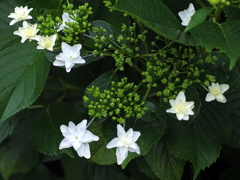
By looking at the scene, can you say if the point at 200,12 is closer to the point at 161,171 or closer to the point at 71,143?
the point at 71,143

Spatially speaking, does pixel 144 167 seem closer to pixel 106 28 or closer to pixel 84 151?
pixel 84 151

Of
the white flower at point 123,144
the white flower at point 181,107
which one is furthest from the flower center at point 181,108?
the white flower at point 123,144

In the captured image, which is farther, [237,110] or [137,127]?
[237,110]

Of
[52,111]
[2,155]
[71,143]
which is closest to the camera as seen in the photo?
[71,143]

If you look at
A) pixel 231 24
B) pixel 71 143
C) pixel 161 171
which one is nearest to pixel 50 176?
pixel 161 171

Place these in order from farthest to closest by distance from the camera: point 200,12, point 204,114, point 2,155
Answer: point 2,155 < point 204,114 < point 200,12

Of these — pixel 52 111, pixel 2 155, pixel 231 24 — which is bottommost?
pixel 2 155

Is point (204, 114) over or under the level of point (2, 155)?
over
